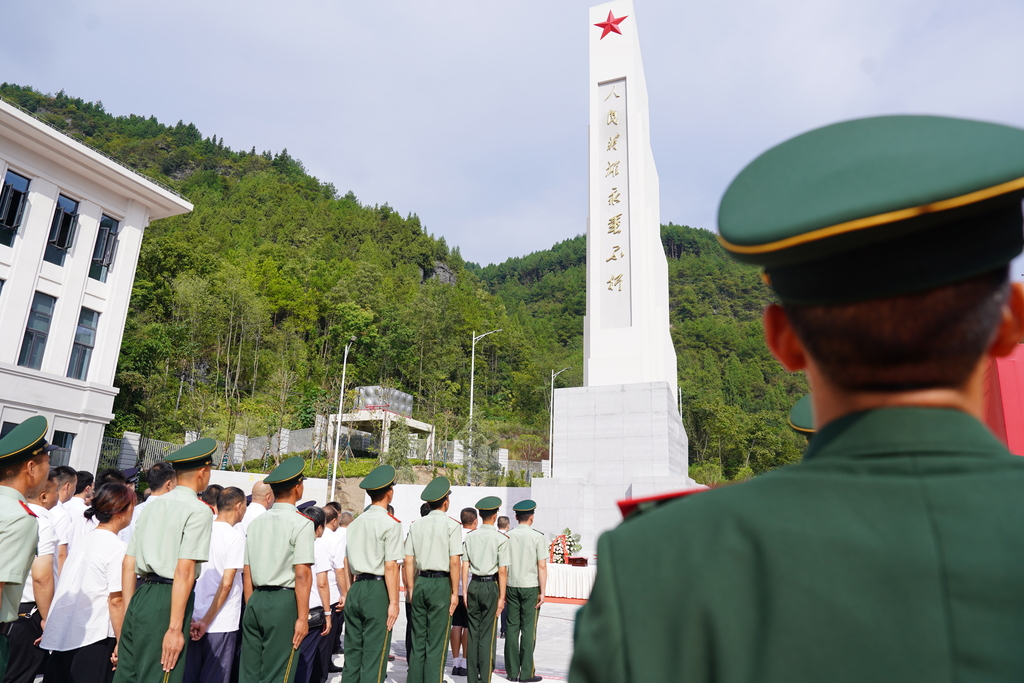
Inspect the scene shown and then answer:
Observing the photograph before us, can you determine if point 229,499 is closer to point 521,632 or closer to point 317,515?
point 317,515

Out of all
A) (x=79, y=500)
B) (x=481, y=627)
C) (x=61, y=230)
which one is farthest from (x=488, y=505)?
(x=61, y=230)

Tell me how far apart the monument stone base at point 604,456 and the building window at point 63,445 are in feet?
44.3

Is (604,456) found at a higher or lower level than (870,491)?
higher

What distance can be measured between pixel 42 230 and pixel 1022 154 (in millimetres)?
22823

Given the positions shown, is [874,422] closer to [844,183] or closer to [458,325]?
[844,183]

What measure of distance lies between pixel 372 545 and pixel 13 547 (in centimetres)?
260

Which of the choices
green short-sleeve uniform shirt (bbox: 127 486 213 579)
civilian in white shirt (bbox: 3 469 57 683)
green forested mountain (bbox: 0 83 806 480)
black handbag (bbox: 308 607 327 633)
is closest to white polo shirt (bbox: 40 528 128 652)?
civilian in white shirt (bbox: 3 469 57 683)

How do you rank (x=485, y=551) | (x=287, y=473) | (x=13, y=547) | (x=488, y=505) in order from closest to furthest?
(x=13, y=547) < (x=287, y=473) < (x=485, y=551) < (x=488, y=505)

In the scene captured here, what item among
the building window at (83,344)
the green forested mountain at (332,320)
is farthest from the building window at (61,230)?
the green forested mountain at (332,320)

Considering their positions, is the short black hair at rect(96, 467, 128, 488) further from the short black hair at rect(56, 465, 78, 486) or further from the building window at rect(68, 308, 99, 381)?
the building window at rect(68, 308, 99, 381)

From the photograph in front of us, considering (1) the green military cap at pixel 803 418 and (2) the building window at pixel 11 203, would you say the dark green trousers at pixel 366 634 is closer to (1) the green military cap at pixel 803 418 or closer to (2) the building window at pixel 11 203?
(1) the green military cap at pixel 803 418

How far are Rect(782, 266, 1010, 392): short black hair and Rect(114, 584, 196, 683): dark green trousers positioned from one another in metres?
3.93

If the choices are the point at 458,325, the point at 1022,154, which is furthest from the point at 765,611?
the point at 458,325

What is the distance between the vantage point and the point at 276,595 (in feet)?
14.0
